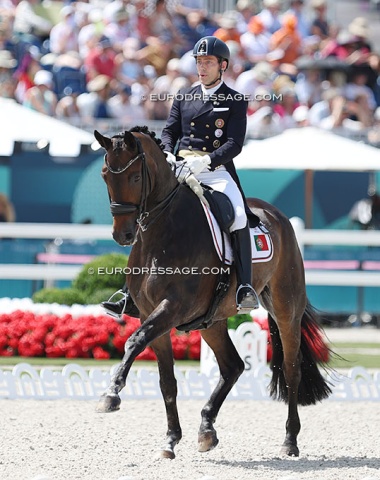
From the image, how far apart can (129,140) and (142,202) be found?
1.37 feet

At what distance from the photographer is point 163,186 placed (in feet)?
24.5

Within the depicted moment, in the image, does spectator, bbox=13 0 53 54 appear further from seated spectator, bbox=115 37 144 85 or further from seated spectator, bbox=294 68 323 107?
seated spectator, bbox=294 68 323 107

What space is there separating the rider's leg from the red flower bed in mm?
4688

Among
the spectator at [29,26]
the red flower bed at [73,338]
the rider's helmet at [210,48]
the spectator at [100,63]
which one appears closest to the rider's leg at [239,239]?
the rider's helmet at [210,48]

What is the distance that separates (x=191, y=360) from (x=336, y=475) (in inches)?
236

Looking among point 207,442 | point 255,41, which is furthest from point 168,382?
point 255,41

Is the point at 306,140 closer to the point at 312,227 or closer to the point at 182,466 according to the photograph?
the point at 312,227

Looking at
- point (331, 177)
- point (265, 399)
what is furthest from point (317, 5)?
point (265, 399)

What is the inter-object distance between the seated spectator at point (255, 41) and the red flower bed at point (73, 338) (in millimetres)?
9219

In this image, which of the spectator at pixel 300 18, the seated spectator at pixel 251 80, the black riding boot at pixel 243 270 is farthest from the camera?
the spectator at pixel 300 18

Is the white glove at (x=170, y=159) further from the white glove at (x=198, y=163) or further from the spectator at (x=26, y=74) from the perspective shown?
the spectator at (x=26, y=74)

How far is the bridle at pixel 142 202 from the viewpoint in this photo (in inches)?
272

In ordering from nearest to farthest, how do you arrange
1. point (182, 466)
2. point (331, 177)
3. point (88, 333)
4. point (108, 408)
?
point (108, 408), point (182, 466), point (88, 333), point (331, 177)

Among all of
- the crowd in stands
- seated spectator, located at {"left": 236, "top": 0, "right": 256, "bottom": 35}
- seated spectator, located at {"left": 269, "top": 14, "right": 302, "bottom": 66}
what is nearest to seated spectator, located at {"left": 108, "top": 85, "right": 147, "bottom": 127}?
the crowd in stands
